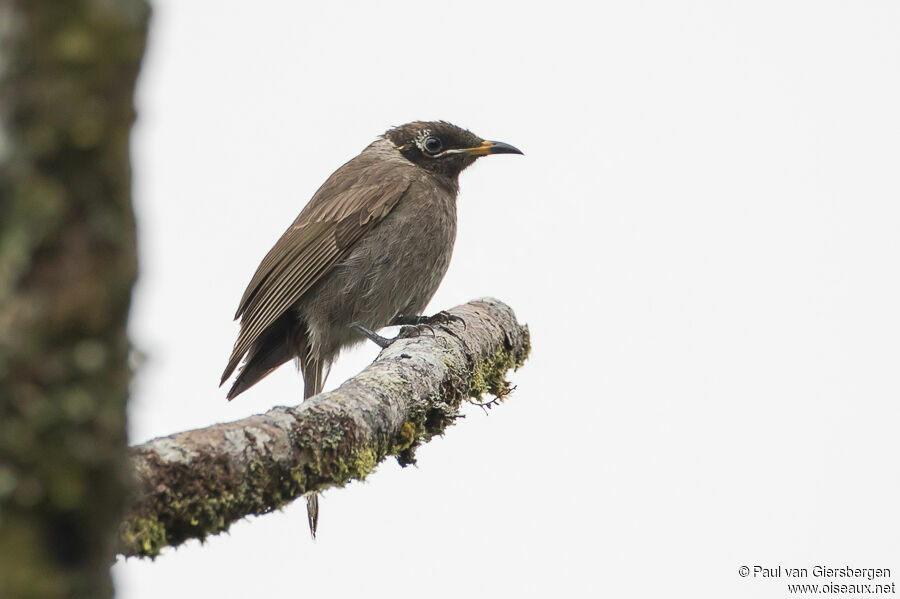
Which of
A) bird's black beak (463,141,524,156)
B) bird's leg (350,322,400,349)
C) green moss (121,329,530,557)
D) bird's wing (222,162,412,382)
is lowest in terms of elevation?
green moss (121,329,530,557)

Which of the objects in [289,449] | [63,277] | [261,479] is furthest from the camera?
[289,449]

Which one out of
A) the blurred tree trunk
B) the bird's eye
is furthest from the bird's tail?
the blurred tree trunk

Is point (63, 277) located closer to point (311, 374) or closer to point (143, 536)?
point (143, 536)

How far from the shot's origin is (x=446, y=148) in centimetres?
798

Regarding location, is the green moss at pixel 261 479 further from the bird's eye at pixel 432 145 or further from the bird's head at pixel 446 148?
the bird's eye at pixel 432 145

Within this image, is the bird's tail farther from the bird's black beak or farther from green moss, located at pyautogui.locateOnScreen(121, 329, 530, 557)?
green moss, located at pyautogui.locateOnScreen(121, 329, 530, 557)

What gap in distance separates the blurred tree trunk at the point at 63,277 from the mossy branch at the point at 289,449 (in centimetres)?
133

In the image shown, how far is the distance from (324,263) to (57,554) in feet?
18.4

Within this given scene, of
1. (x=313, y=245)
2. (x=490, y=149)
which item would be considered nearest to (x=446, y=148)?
(x=490, y=149)

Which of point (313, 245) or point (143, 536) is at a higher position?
point (313, 245)

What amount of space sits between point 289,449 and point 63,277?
1.91 meters

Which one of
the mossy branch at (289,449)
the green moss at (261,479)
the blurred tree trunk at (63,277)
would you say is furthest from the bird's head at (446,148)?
the blurred tree trunk at (63,277)

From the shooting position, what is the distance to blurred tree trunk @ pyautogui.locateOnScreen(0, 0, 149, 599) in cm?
120

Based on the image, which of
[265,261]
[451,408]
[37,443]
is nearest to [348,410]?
[451,408]
